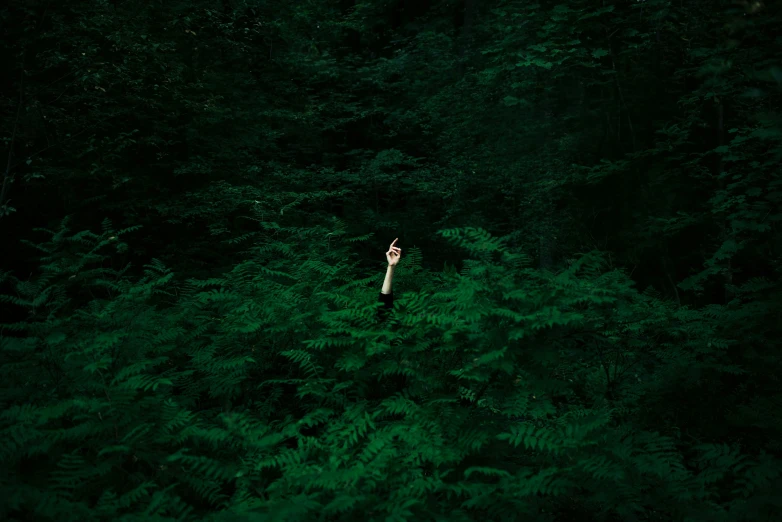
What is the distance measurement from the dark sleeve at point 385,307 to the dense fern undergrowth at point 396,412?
0.21 m

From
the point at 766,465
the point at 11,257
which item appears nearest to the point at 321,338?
the point at 766,465

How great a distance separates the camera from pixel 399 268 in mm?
7344

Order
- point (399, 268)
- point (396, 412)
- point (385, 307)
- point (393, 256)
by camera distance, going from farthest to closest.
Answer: point (399, 268)
point (393, 256)
point (385, 307)
point (396, 412)

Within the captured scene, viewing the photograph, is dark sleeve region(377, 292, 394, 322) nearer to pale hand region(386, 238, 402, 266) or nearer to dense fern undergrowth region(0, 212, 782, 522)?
dense fern undergrowth region(0, 212, 782, 522)

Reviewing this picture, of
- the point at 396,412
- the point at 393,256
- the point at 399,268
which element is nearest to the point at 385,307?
the point at 393,256

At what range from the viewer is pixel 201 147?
1182 cm

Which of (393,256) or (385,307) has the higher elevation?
(393,256)

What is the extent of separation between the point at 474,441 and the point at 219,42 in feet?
39.3

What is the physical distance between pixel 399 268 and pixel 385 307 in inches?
66.5

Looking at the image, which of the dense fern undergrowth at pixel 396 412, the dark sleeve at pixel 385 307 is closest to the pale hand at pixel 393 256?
the dark sleeve at pixel 385 307

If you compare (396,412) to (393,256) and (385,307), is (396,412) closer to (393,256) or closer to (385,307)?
(385,307)

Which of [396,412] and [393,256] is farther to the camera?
[393,256]

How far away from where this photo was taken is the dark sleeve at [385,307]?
566 centimetres

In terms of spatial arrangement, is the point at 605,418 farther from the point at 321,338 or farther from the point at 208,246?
the point at 208,246
